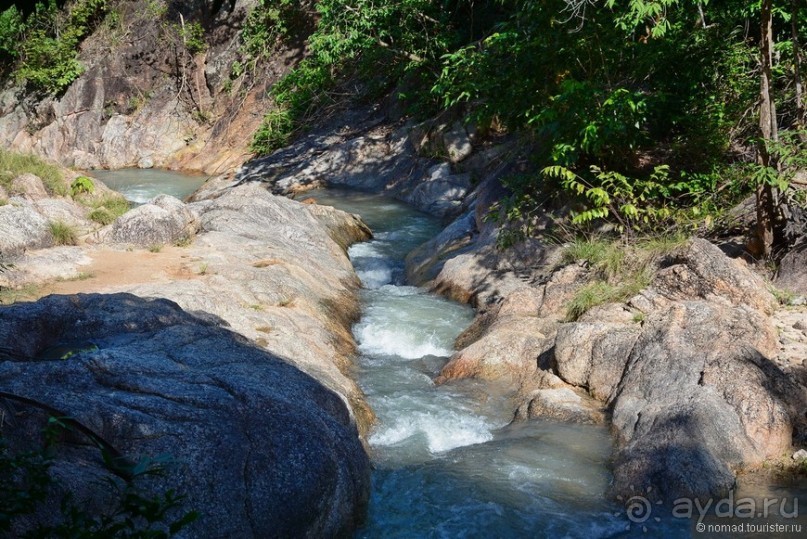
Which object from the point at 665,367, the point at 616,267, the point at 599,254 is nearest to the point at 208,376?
the point at 665,367

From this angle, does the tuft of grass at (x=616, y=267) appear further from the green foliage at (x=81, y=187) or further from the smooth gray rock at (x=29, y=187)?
the smooth gray rock at (x=29, y=187)

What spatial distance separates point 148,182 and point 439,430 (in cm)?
1560

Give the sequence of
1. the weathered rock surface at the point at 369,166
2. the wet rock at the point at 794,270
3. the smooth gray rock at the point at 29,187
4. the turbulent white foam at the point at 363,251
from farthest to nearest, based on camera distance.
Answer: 1. the weathered rock surface at the point at 369,166
2. the turbulent white foam at the point at 363,251
3. the smooth gray rock at the point at 29,187
4. the wet rock at the point at 794,270

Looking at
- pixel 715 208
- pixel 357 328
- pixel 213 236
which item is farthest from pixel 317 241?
pixel 715 208

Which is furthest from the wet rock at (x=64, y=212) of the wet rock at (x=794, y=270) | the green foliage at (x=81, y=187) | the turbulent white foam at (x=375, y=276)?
the wet rock at (x=794, y=270)

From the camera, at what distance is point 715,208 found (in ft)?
26.7

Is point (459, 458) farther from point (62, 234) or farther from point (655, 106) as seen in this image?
point (62, 234)

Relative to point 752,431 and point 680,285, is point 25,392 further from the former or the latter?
point 680,285

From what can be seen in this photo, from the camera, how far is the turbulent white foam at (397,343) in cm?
805

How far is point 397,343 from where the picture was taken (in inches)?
324

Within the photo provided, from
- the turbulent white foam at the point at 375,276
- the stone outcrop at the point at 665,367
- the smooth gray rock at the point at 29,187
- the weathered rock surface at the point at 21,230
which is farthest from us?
the turbulent white foam at the point at 375,276

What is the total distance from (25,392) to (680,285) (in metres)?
5.47

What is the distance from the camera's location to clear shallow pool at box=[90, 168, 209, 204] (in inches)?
699

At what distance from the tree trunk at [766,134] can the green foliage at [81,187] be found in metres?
8.72
